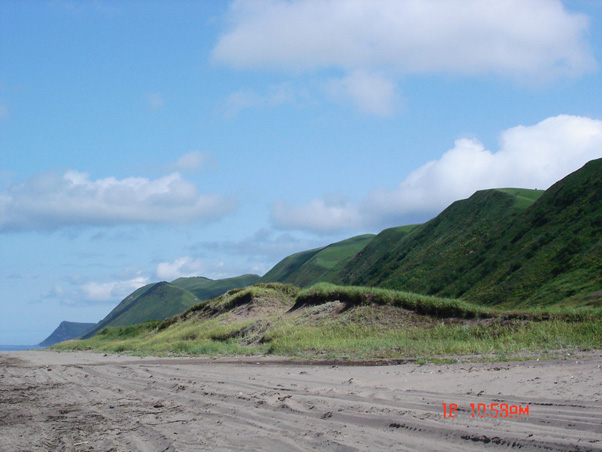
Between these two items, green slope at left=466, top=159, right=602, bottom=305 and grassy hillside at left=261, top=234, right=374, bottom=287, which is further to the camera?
grassy hillside at left=261, top=234, right=374, bottom=287

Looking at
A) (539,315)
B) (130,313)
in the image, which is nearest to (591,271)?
(539,315)

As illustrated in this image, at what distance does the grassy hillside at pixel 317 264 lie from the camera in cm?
12512

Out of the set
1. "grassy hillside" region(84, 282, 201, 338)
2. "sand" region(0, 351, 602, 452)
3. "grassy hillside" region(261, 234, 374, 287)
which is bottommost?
"sand" region(0, 351, 602, 452)

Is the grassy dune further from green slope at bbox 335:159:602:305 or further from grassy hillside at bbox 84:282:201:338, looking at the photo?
grassy hillside at bbox 84:282:201:338

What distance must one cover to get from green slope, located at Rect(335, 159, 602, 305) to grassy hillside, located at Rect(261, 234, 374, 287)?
3240 cm

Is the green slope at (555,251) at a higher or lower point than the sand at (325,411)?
higher

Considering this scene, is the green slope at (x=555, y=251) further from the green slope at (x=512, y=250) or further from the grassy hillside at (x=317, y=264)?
the grassy hillside at (x=317, y=264)

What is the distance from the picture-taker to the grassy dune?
53.5 feet

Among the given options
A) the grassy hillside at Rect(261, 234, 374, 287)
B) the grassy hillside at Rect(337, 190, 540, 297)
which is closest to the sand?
the grassy hillside at Rect(337, 190, 540, 297)

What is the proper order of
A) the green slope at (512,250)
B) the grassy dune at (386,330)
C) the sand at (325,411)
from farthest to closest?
the green slope at (512,250), the grassy dune at (386,330), the sand at (325,411)
